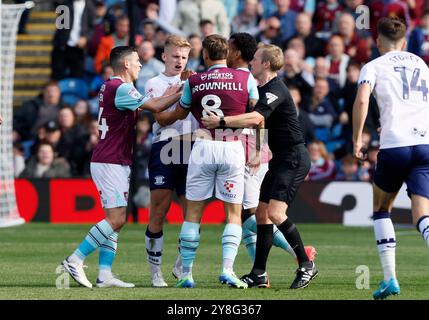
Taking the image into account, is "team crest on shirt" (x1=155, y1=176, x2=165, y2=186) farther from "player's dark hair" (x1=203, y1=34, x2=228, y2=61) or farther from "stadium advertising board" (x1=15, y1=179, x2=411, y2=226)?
"stadium advertising board" (x1=15, y1=179, x2=411, y2=226)

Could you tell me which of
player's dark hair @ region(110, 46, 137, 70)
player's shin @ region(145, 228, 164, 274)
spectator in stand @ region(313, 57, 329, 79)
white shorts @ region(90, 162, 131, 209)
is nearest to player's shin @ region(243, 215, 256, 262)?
player's shin @ region(145, 228, 164, 274)

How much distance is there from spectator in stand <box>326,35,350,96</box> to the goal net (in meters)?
5.94

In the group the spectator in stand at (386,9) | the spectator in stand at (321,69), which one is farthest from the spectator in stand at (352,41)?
the spectator in stand at (321,69)

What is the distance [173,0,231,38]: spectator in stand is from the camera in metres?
22.8

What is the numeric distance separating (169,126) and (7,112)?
9.98 meters

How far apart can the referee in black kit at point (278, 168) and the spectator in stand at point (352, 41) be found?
11724 mm

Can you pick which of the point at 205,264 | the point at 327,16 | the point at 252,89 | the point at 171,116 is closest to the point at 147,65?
the point at 327,16

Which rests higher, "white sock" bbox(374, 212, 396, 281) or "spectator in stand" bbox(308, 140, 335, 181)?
"white sock" bbox(374, 212, 396, 281)

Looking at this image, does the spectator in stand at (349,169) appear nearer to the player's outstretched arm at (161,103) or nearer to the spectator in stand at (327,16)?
the spectator in stand at (327,16)

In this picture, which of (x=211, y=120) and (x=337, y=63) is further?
(x=337, y=63)

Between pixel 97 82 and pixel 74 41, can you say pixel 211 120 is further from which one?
pixel 74 41

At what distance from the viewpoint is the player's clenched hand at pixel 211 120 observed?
11031 mm

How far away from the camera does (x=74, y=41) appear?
24.4m
